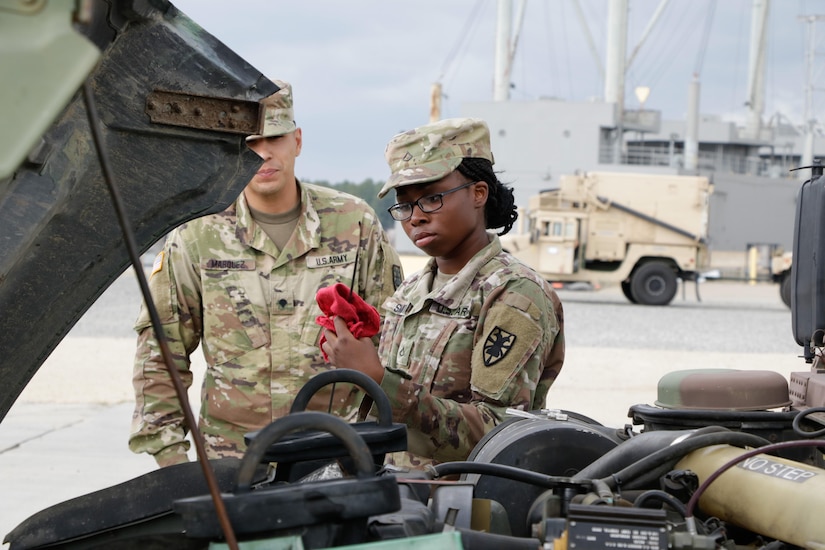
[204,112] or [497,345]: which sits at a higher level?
[204,112]

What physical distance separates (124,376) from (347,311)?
8.60 m

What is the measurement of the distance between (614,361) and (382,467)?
33.8 feet

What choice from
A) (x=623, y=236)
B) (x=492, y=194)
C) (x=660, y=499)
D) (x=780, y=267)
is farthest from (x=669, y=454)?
(x=780, y=267)

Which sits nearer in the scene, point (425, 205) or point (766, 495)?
point (766, 495)

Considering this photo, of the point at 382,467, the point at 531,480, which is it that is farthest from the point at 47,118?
the point at 531,480

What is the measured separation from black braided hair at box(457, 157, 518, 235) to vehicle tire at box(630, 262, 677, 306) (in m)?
19.9

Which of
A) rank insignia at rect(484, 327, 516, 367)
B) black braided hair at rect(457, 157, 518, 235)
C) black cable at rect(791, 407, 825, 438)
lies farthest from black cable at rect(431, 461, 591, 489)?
black braided hair at rect(457, 157, 518, 235)

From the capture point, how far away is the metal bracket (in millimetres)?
1714

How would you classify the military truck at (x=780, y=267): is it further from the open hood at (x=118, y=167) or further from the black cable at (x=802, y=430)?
the open hood at (x=118, y=167)

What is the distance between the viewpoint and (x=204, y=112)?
175cm

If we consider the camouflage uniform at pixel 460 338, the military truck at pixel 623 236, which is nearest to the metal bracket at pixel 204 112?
the camouflage uniform at pixel 460 338

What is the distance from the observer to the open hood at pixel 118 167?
1.59m

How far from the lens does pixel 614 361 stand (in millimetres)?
11820

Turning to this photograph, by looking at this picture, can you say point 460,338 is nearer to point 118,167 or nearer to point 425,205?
point 425,205
